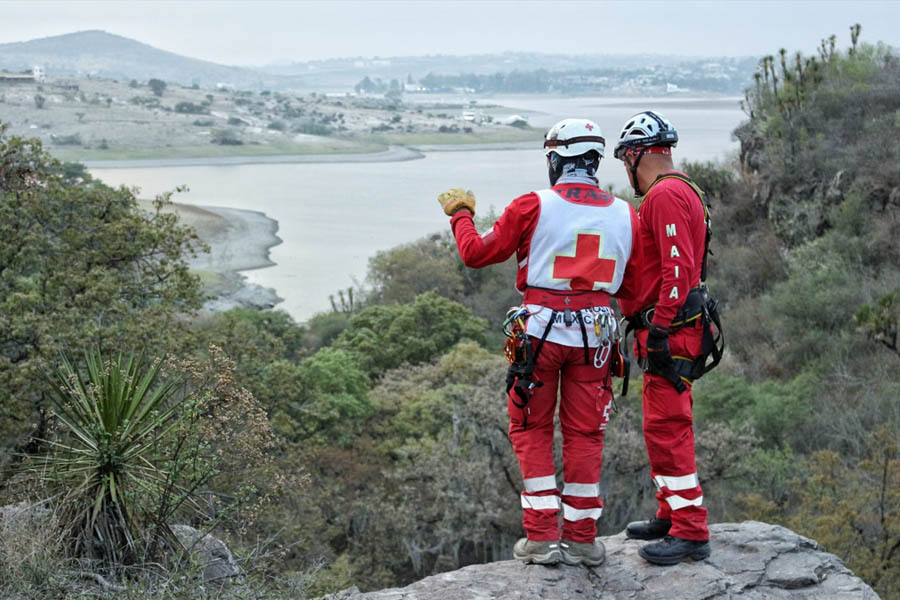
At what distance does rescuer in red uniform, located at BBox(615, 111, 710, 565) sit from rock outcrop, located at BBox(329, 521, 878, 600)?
19 centimetres

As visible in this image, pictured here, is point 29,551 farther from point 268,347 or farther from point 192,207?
point 192,207

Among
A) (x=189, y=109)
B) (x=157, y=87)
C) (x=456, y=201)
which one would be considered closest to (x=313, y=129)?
(x=189, y=109)

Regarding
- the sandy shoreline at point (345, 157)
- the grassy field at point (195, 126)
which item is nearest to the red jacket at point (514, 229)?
the grassy field at point (195, 126)

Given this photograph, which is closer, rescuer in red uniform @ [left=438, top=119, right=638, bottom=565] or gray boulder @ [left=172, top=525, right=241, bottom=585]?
rescuer in red uniform @ [left=438, top=119, right=638, bottom=565]

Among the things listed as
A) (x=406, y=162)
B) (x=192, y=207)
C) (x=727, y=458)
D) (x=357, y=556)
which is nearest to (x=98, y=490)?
(x=357, y=556)

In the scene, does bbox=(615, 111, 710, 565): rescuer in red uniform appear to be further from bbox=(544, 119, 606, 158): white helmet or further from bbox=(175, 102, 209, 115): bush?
bbox=(175, 102, 209, 115): bush

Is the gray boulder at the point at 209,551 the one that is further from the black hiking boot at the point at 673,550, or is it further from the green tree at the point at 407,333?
the green tree at the point at 407,333

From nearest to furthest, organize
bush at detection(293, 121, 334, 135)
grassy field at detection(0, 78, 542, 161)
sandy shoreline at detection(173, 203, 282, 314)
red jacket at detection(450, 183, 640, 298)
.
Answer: red jacket at detection(450, 183, 640, 298) < sandy shoreline at detection(173, 203, 282, 314) < grassy field at detection(0, 78, 542, 161) < bush at detection(293, 121, 334, 135)

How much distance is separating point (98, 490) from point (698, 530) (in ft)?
12.5

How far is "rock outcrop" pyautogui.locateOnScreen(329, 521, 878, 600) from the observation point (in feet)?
19.3

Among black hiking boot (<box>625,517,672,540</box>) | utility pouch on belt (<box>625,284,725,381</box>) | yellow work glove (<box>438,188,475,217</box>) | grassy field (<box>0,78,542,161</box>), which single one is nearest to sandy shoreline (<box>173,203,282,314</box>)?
grassy field (<box>0,78,542,161</box>)

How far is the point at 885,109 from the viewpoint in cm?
3975

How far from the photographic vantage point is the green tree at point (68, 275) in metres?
14.2

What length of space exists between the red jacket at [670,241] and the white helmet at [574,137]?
0.48m
